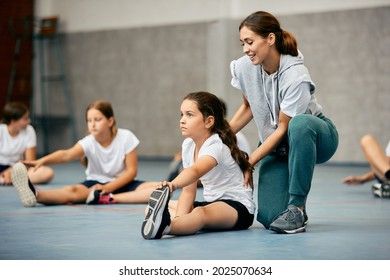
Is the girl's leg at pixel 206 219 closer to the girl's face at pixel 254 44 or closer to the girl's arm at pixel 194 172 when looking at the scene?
the girl's arm at pixel 194 172

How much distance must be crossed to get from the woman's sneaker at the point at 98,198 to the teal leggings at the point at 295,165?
51.6 inches

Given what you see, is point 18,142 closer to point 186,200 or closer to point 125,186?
point 125,186

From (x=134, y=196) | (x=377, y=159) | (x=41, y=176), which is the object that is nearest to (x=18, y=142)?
(x=41, y=176)

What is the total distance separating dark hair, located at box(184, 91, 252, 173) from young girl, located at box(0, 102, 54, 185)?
3042mm

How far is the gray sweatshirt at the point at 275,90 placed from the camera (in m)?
3.14

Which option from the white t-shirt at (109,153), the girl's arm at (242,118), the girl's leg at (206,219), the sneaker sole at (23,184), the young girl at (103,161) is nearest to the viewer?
the girl's leg at (206,219)

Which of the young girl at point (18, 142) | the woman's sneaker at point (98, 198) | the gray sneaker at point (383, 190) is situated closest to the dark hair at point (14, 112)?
the young girl at point (18, 142)

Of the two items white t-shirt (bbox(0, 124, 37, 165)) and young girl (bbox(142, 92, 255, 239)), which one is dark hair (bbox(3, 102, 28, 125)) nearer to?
white t-shirt (bbox(0, 124, 37, 165))

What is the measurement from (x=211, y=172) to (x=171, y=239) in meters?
0.38

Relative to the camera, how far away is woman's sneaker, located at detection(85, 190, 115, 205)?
4.36 metres

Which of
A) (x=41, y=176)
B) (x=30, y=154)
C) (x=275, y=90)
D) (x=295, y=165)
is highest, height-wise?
(x=275, y=90)

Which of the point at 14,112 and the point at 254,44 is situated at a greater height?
the point at 254,44

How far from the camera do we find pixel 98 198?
4383 millimetres
